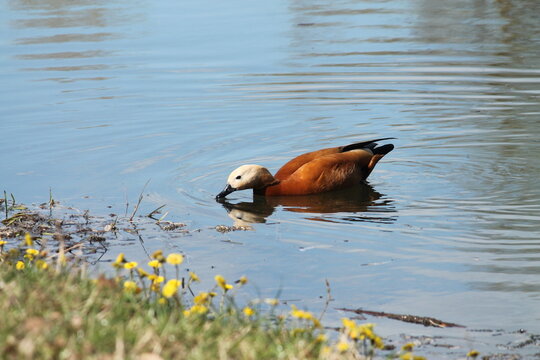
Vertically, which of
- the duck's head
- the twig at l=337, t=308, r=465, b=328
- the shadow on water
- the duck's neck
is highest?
the duck's head

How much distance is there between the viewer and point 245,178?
29.5 feet

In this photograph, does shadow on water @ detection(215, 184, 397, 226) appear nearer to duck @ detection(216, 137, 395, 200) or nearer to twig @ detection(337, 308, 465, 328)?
duck @ detection(216, 137, 395, 200)

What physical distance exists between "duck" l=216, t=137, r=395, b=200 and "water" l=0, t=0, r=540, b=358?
0.16 m

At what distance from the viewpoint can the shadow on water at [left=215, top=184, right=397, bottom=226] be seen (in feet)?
27.1

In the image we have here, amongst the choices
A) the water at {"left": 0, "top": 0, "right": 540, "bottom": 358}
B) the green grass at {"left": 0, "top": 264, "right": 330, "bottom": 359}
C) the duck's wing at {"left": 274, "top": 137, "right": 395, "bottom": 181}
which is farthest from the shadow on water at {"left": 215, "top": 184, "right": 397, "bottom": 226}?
the green grass at {"left": 0, "top": 264, "right": 330, "bottom": 359}

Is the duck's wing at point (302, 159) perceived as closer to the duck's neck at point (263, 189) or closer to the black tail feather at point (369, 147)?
the black tail feather at point (369, 147)

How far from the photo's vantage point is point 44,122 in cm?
1202

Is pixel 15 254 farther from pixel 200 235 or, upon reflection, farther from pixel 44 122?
pixel 44 122

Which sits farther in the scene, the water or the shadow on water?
the shadow on water

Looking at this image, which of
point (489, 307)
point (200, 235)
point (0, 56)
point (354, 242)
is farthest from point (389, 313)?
point (0, 56)

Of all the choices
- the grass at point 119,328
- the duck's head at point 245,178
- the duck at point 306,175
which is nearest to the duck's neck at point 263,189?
the duck at point 306,175

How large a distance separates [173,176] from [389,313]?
4.42 metres

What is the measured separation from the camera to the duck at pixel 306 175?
9031mm

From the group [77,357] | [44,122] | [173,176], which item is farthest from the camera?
[44,122]
